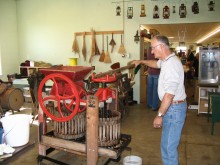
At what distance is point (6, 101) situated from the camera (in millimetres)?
5496

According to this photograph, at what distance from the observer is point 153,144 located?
165 inches

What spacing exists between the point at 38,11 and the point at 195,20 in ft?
16.9

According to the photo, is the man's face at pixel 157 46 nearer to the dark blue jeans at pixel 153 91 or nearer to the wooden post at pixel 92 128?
the wooden post at pixel 92 128

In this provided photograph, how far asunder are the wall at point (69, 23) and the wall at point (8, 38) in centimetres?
19

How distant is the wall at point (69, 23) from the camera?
685 centimetres

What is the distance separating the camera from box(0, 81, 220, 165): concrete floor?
3583 millimetres

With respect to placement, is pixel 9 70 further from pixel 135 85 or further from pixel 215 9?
pixel 215 9

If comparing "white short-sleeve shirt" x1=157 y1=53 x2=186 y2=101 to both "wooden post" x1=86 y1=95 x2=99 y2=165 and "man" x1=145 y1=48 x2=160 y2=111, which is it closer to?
"wooden post" x1=86 y1=95 x2=99 y2=165

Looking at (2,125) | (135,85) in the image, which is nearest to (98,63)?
(135,85)

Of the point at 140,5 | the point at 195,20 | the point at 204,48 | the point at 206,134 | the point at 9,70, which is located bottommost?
the point at 206,134

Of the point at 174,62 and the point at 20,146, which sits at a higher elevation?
the point at 174,62

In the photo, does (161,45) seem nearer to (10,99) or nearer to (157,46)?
(157,46)

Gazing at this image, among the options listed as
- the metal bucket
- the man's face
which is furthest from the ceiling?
the man's face

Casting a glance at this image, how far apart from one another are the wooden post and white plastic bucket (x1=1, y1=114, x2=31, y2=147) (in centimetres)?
72
